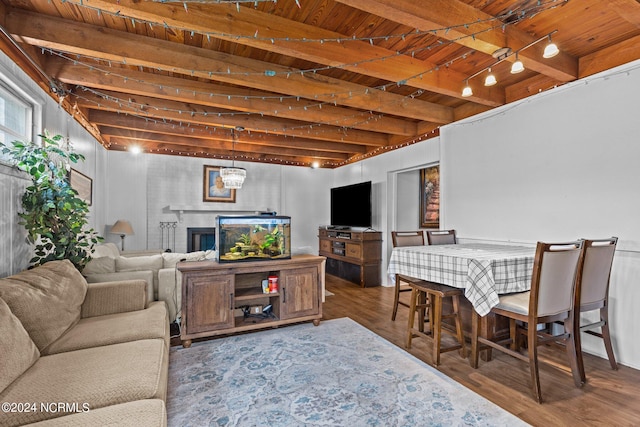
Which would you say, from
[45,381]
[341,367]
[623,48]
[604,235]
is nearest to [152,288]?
[45,381]

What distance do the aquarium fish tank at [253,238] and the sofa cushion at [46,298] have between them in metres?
1.13

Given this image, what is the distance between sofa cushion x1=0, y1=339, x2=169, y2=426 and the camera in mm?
1229

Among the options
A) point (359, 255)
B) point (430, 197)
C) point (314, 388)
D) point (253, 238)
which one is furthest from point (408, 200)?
point (314, 388)

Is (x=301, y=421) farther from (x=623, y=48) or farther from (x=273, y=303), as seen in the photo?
(x=623, y=48)

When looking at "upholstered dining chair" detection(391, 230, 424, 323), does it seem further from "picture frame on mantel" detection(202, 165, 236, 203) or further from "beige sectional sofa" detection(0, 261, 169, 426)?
"picture frame on mantel" detection(202, 165, 236, 203)

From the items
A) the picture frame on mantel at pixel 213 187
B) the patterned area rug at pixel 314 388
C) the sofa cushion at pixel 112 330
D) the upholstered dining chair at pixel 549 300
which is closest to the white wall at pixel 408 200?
the patterned area rug at pixel 314 388

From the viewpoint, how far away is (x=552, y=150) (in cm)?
296

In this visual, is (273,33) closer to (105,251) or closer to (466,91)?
(466,91)

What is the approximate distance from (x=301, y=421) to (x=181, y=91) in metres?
3.05

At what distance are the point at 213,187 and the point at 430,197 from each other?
409 centimetres

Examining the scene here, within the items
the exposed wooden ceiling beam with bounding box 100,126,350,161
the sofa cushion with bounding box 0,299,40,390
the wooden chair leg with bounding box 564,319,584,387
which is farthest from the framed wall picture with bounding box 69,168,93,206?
the wooden chair leg with bounding box 564,319,584,387

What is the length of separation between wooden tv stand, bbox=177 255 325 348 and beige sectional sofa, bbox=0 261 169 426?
1.46ft

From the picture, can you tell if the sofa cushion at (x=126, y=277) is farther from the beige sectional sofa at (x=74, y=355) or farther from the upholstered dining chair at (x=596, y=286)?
the upholstered dining chair at (x=596, y=286)
